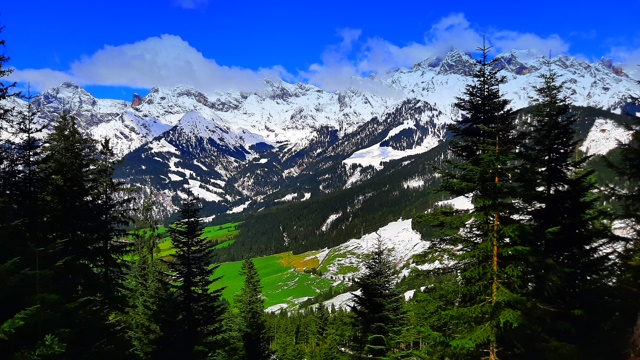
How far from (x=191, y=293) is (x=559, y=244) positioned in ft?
72.8

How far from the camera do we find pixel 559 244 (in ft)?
64.5

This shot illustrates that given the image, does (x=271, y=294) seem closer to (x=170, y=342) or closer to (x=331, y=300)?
(x=331, y=300)

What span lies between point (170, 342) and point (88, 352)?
11428 mm

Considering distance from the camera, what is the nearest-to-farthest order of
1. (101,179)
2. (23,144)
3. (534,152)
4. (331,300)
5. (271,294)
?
(534,152) < (23,144) < (101,179) < (331,300) < (271,294)

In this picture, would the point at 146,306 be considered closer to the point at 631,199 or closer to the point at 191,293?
the point at 191,293

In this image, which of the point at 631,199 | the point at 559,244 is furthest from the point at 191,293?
the point at 631,199

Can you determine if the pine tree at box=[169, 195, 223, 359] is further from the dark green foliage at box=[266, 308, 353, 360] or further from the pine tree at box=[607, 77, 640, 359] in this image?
the pine tree at box=[607, 77, 640, 359]

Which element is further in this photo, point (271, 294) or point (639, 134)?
point (271, 294)

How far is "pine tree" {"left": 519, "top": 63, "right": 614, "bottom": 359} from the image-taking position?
16.1m

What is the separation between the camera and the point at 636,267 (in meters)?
14.9

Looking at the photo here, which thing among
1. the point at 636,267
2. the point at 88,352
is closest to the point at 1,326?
the point at 88,352

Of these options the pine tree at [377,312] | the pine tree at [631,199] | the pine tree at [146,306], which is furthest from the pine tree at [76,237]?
the pine tree at [631,199]

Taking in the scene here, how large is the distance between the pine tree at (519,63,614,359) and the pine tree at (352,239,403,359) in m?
8.93

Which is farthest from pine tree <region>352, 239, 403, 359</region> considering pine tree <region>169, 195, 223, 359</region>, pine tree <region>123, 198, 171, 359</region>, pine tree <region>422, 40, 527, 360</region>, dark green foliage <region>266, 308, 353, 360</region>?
pine tree <region>123, 198, 171, 359</region>
